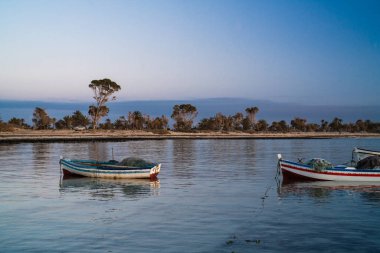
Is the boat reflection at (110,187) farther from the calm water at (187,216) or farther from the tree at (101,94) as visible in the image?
the tree at (101,94)

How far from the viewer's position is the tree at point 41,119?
130 metres

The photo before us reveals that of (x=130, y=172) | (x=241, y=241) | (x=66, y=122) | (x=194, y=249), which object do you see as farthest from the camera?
(x=66, y=122)

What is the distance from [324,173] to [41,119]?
370 ft

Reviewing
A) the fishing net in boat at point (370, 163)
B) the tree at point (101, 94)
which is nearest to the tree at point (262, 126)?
the tree at point (101, 94)

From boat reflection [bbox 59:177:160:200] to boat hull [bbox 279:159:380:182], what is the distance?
32.8 feet

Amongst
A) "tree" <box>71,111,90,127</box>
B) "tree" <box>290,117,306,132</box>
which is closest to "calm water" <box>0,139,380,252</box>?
"tree" <box>71,111,90,127</box>

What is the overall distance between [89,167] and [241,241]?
21.8m

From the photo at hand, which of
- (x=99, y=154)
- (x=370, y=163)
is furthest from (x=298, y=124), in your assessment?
(x=370, y=163)

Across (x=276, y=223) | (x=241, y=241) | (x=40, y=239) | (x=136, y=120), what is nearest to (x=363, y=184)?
(x=276, y=223)

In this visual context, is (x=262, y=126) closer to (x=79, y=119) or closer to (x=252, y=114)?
(x=252, y=114)

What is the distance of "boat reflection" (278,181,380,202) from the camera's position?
85.1ft

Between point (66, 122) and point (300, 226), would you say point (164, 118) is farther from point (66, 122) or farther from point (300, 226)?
point (300, 226)

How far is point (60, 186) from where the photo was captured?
2986cm

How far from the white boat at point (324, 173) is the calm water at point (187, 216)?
58.5 inches
